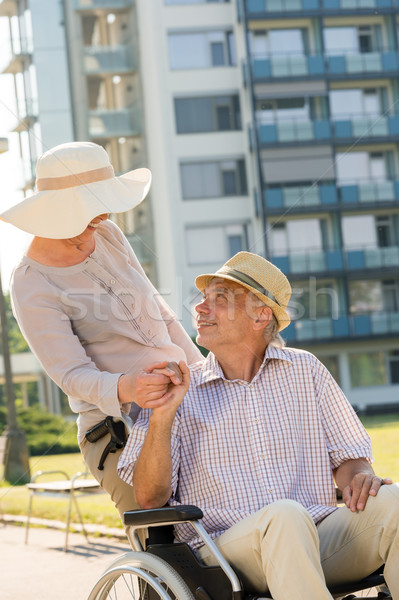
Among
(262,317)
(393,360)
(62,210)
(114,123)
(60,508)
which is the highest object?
(114,123)

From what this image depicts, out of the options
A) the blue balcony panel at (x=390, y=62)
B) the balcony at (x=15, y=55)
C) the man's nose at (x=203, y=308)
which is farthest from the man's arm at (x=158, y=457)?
the blue balcony panel at (x=390, y=62)

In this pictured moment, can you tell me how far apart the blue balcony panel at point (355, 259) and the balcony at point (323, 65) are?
5544 millimetres

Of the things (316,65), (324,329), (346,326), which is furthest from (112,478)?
(316,65)

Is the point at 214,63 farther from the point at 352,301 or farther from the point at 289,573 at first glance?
the point at 289,573

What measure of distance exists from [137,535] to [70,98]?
28.9 m

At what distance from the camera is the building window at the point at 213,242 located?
2989 centimetres

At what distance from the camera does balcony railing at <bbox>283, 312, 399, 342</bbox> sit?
3189cm

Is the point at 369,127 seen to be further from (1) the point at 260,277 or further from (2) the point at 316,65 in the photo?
(1) the point at 260,277

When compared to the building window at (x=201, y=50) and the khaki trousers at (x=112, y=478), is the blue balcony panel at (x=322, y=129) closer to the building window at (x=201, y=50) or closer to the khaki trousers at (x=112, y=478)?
the building window at (x=201, y=50)

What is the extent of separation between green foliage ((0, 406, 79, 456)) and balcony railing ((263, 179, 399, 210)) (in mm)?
9804

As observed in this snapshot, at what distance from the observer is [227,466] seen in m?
2.94

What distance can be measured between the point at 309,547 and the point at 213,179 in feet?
95.4

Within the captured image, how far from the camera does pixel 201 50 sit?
32.0 m

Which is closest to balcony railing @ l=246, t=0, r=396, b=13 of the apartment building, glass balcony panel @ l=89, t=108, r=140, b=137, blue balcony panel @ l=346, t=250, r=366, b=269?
the apartment building
